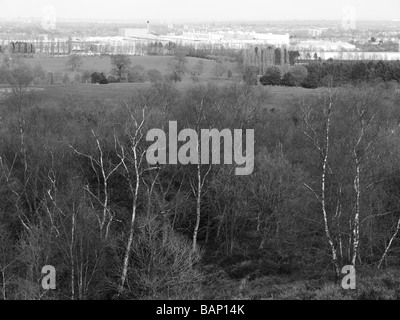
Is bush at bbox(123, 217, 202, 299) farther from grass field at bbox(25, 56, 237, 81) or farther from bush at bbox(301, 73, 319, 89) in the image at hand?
grass field at bbox(25, 56, 237, 81)

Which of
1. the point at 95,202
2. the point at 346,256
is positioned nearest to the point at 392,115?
the point at 346,256

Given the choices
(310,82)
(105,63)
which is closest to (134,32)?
(105,63)

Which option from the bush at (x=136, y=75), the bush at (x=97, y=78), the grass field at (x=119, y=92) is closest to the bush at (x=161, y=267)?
the grass field at (x=119, y=92)

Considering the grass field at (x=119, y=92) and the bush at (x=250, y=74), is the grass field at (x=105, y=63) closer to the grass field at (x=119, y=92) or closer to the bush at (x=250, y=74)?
the bush at (x=250, y=74)

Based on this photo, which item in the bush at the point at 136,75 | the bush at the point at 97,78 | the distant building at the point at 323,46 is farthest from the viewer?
the distant building at the point at 323,46

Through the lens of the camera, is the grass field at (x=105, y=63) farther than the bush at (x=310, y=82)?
Yes

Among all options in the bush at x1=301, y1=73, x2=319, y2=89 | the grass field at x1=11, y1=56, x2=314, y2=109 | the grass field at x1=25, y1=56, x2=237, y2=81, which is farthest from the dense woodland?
the grass field at x1=25, y1=56, x2=237, y2=81

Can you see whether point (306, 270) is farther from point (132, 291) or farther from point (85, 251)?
point (85, 251)

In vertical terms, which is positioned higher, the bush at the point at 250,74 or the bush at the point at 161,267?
the bush at the point at 250,74
